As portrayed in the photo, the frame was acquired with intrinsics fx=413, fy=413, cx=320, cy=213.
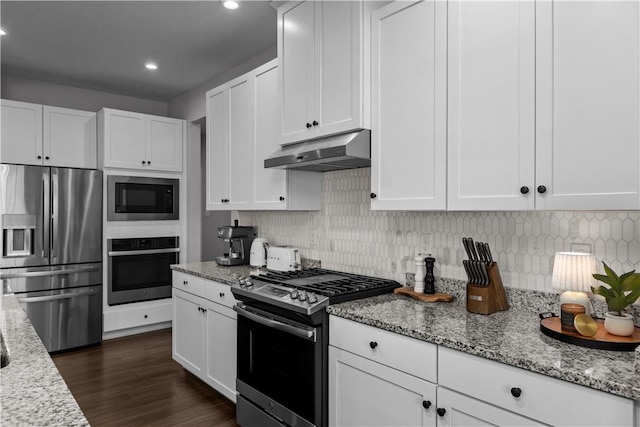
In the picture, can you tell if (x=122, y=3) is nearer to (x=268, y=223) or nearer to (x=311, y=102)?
(x=311, y=102)

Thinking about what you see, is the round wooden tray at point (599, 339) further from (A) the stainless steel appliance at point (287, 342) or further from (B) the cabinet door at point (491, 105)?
(A) the stainless steel appliance at point (287, 342)

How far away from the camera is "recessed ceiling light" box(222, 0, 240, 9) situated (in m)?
2.92

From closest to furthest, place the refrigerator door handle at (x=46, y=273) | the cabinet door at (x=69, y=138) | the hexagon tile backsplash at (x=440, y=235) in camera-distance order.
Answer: the hexagon tile backsplash at (x=440, y=235), the refrigerator door handle at (x=46, y=273), the cabinet door at (x=69, y=138)

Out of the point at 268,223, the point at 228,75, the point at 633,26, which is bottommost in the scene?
the point at 268,223

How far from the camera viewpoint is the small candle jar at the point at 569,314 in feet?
4.72

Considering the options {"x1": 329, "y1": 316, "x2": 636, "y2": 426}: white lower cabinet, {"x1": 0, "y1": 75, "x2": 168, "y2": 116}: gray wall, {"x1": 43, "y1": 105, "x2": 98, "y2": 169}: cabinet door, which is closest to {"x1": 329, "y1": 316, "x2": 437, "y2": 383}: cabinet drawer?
{"x1": 329, "y1": 316, "x2": 636, "y2": 426}: white lower cabinet

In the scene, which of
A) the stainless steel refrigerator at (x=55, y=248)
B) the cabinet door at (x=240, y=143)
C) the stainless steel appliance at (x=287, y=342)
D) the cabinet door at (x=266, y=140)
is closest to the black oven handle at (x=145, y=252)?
the stainless steel refrigerator at (x=55, y=248)

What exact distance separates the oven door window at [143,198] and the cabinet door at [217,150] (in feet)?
4.46

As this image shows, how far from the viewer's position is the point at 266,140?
2973 mm

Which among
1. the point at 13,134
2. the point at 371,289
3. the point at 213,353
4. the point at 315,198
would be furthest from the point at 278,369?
the point at 13,134

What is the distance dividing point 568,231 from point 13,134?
4.75 m

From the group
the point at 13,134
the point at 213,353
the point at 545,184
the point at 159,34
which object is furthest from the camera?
the point at 13,134

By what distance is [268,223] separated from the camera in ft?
11.9

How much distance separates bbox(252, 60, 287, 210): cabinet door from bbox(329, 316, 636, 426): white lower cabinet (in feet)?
3.97
